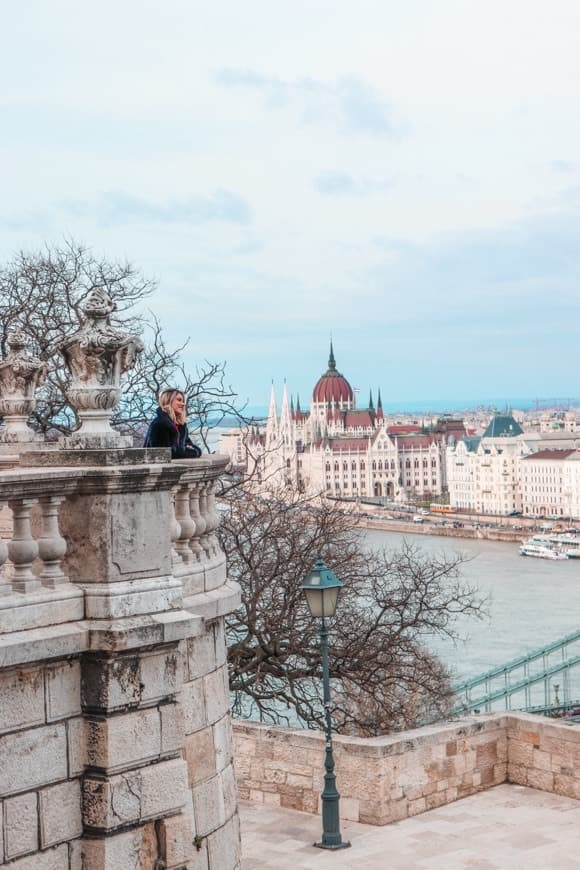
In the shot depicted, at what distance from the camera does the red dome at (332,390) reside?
16762cm

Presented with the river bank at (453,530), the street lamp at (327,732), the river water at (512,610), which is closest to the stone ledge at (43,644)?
the street lamp at (327,732)

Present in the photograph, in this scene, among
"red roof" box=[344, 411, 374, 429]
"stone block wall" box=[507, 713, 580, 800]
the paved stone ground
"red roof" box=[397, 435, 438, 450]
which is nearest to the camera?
the paved stone ground

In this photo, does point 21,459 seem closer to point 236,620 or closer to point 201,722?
point 201,722

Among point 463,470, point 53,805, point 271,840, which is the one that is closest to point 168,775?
point 53,805

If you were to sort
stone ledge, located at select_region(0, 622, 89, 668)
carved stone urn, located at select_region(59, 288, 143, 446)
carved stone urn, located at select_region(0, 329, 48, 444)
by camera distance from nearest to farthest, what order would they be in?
stone ledge, located at select_region(0, 622, 89, 668)
carved stone urn, located at select_region(59, 288, 143, 446)
carved stone urn, located at select_region(0, 329, 48, 444)

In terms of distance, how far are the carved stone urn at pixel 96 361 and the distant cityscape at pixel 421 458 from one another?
12530 centimetres

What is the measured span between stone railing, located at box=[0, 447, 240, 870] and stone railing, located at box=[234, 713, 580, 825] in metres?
3.83

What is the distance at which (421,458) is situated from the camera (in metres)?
161

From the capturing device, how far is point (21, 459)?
477 cm

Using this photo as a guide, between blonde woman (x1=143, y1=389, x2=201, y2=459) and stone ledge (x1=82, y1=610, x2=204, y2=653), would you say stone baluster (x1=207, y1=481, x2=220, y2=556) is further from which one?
stone ledge (x1=82, y1=610, x2=204, y2=653)

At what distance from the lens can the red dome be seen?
16762 cm

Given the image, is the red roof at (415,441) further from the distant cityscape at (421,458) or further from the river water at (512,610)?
the river water at (512,610)

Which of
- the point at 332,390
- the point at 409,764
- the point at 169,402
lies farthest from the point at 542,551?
the point at 332,390

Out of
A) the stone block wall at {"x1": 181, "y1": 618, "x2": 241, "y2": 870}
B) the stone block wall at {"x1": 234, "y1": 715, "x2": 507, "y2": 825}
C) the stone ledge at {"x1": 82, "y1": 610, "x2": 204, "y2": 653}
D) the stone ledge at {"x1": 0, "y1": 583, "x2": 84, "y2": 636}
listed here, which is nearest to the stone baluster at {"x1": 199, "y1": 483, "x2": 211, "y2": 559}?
the stone block wall at {"x1": 181, "y1": 618, "x2": 241, "y2": 870}
